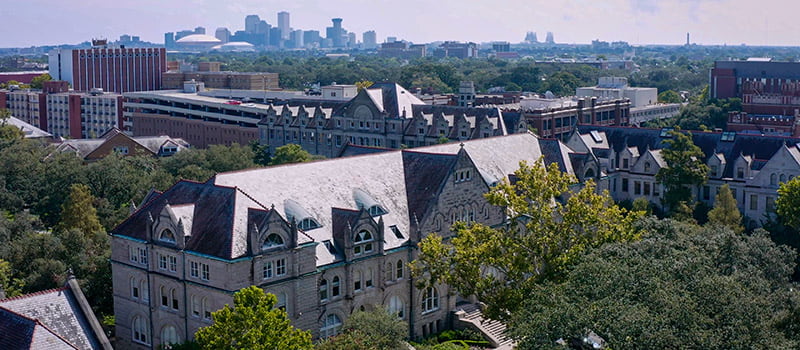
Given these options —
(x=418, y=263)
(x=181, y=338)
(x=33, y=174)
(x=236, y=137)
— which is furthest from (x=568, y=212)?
(x=236, y=137)

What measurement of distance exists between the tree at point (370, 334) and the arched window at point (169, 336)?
38.1ft

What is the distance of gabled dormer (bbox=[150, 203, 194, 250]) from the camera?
6067 cm

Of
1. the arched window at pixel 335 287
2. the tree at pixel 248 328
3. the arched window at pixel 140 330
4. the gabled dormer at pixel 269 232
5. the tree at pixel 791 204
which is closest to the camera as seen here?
the tree at pixel 248 328

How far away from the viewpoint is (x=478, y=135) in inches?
4776

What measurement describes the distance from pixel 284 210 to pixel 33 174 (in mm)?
55996

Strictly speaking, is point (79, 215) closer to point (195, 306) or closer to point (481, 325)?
point (195, 306)

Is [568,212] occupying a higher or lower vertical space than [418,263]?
higher

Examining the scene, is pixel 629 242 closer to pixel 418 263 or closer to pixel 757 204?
pixel 418 263

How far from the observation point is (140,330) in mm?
65000

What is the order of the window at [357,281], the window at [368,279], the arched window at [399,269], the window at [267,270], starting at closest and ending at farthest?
1. the window at [267,270]
2. the window at [357,281]
3. the window at [368,279]
4. the arched window at [399,269]

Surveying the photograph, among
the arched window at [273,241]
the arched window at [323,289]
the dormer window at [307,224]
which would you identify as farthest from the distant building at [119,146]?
the arched window at [273,241]

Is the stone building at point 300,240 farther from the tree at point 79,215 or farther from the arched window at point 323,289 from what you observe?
the tree at point 79,215

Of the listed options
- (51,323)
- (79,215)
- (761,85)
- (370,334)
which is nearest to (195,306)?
(370,334)

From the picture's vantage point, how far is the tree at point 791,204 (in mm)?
83750
